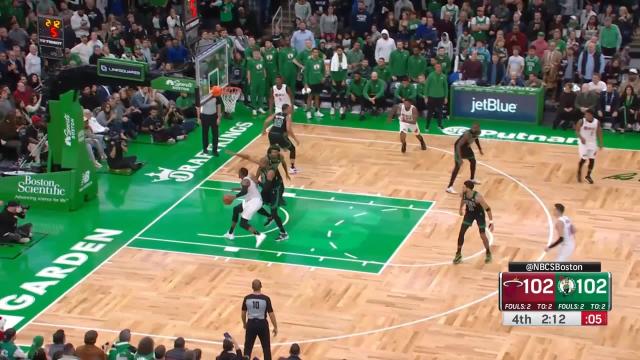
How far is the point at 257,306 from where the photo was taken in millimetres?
18578

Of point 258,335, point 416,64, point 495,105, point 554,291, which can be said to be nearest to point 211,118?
point 416,64

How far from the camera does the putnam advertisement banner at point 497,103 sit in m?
33.1

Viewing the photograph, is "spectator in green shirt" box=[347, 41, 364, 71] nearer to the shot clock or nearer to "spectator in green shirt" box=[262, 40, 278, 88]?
"spectator in green shirt" box=[262, 40, 278, 88]

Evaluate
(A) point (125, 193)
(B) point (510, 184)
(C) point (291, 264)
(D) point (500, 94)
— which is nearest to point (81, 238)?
(A) point (125, 193)

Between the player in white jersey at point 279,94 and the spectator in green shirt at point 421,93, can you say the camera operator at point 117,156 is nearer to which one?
the player in white jersey at point 279,94

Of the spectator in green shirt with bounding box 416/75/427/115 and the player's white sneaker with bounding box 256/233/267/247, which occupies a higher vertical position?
the spectator in green shirt with bounding box 416/75/427/115

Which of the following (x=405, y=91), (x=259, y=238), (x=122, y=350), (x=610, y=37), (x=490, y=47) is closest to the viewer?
(x=122, y=350)

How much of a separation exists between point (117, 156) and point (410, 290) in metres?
9.59

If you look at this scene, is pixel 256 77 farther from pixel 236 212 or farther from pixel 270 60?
pixel 236 212

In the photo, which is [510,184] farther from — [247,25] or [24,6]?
[24,6]

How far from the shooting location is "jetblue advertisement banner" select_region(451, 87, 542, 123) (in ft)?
109

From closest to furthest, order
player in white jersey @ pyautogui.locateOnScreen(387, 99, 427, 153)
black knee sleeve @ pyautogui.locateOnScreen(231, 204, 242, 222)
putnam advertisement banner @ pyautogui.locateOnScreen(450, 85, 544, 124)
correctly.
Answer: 1. black knee sleeve @ pyautogui.locateOnScreen(231, 204, 242, 222)
2. player in white jersey @ pyautogui.locateOnScreen(387, 99, 427, 153)
3. putnam advertisement banner @ pyautogui.locateOnScreen(450, 85, 544, 124)

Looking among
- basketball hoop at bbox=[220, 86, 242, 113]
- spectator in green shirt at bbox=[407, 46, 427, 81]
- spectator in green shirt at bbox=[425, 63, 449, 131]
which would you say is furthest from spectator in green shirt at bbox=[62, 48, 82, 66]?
spectator in green shirt at bbox=[425, 63, 449, 131]

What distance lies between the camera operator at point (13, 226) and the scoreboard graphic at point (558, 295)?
40.9 ft
